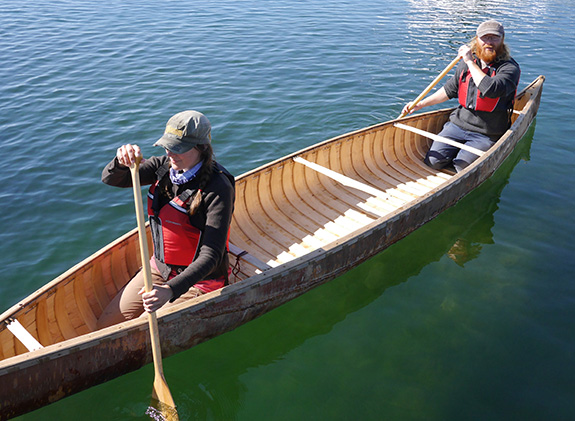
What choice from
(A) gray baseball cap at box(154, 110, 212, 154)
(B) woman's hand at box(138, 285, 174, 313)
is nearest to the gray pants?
(A) gray baseball cap at box(154, 110, 212, 154)

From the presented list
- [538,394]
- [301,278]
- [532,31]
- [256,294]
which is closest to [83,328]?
[256,294]

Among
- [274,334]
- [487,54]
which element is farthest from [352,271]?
[487,54]

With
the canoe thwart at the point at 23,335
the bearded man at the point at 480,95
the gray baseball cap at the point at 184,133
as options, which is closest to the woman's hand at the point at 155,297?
the canoe thwart at the point at 23,335

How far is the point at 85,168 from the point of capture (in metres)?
8.54

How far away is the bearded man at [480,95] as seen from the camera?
22.6ft

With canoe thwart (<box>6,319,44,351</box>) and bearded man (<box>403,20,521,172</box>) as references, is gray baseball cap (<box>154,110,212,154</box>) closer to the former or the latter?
canoe thwart (<box>6,319,44,351</box>)

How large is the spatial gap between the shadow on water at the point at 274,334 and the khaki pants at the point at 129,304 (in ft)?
2.04

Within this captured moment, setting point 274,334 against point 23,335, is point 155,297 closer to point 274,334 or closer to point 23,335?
point 23,335

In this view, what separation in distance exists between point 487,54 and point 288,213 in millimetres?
3711

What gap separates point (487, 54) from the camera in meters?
7.00

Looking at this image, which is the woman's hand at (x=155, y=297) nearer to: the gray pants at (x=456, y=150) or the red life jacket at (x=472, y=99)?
the gray pants at (x=456, y=150)

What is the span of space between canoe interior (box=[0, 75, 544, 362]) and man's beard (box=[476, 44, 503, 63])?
1747 mm

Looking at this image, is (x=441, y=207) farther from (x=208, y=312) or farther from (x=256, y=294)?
(x=208, y=312)

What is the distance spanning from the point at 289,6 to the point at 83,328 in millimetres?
18245
